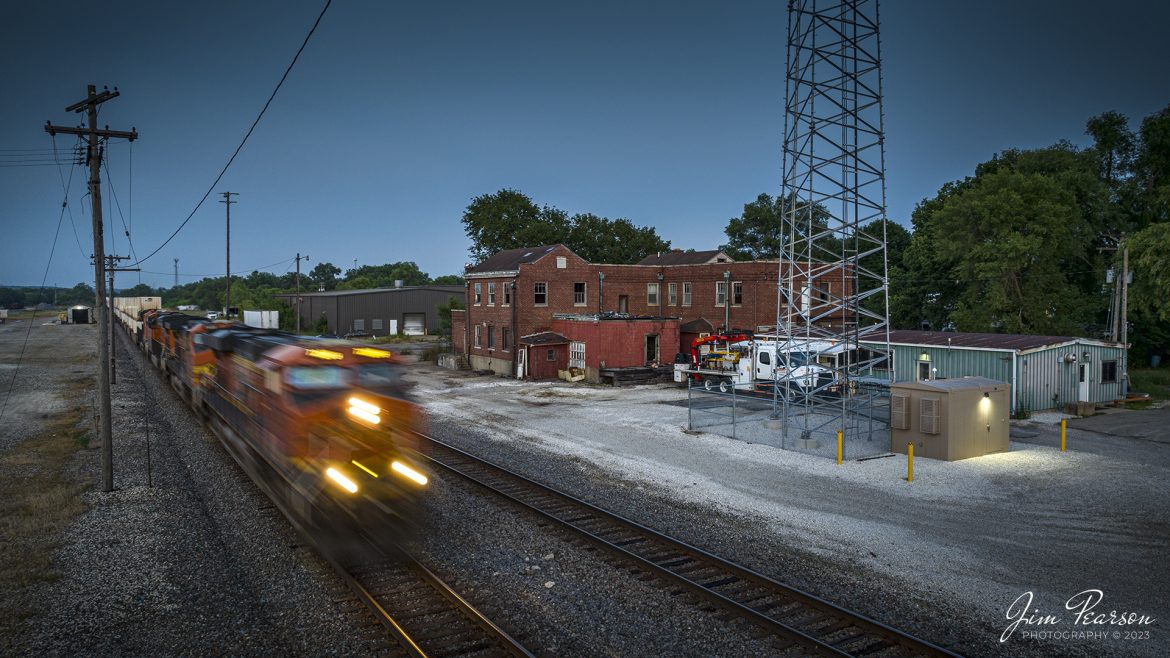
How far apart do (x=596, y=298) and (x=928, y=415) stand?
91.2ft

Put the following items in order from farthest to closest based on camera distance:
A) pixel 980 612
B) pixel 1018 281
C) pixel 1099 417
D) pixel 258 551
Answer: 1. pixel 1018 281
2. pixel 1099 417
3. pixel 258 551
4. pixel 980 612

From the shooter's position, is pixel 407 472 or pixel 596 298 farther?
pixel 596 298

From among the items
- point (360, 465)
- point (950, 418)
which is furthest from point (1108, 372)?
point (360, 465)

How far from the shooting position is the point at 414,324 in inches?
2975

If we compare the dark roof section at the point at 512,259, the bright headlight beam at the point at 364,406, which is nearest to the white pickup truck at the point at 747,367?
the dark roof section at the point at 512,259

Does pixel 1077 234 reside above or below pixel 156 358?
above

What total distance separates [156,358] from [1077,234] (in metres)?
54.3

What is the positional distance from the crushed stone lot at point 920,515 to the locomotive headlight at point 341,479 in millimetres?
5815

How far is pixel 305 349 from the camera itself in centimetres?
1029

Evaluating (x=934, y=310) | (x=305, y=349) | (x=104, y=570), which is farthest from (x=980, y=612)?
(x=934, y=310)

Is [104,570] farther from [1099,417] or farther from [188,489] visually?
[1099,417]

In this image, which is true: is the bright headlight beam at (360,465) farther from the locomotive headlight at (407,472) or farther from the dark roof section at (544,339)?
the dark roof section at (544,339)

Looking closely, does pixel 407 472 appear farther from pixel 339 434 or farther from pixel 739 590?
pixel 739 590

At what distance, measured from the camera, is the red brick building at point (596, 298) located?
40.2m
